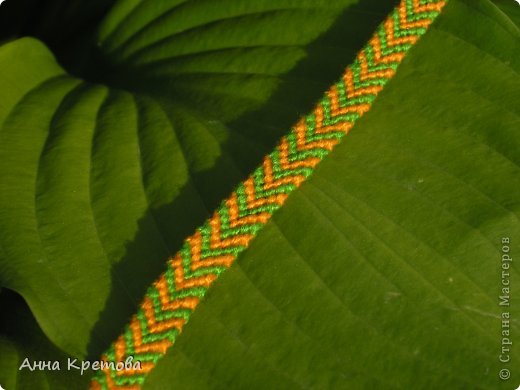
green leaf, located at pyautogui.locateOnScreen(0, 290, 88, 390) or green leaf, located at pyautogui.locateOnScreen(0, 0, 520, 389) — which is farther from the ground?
green leaf, located at pyautogui.locateOnScreen(0, 0, 520, 389)

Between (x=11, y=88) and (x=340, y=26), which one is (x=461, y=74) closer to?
(x=340, y=26)

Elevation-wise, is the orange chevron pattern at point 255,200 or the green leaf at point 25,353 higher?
the orange chevron pattern at point 255,200

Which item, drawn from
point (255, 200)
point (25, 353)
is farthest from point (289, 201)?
point (25, 353)

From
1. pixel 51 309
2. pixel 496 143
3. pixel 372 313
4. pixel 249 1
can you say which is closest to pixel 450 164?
pixel 496 143

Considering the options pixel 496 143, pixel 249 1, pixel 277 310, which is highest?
pixel 249 1
